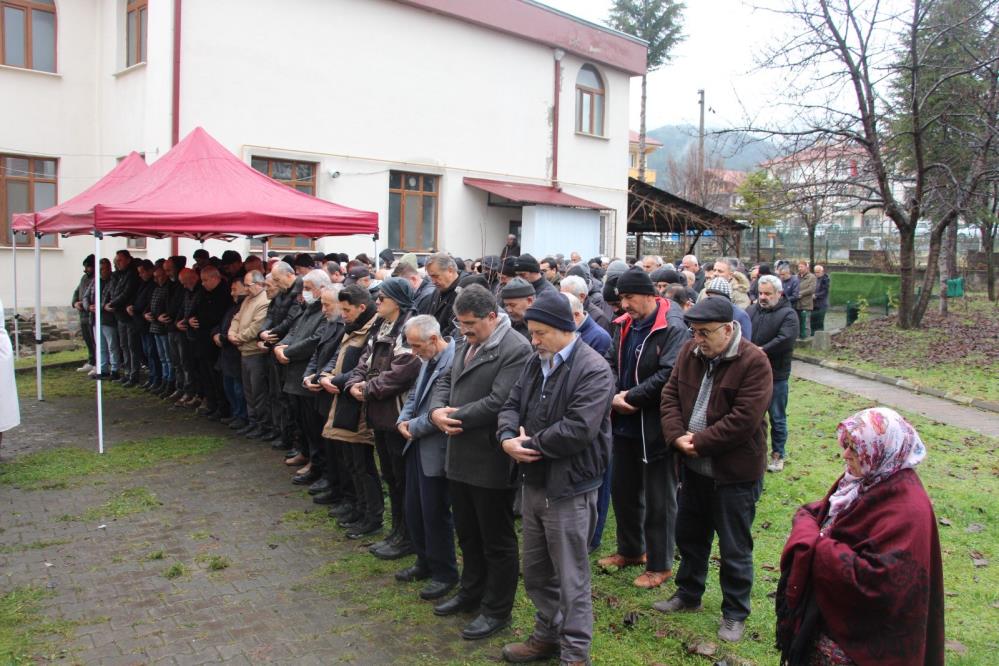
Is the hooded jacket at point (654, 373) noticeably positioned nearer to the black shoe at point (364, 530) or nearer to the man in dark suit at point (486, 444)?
the man in dark suit at point (486, 444)

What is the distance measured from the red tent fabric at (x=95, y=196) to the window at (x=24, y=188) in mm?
4865

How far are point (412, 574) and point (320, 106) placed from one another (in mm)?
12915

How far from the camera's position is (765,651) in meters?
4.19

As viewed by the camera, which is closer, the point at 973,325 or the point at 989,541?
the point at 989,541

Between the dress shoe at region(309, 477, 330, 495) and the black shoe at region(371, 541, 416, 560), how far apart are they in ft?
4.58

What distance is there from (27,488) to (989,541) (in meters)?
7.91

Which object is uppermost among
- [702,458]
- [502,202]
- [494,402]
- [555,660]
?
[502,202]

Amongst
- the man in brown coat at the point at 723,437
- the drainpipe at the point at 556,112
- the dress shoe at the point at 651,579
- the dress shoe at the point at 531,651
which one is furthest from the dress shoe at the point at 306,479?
the drainpipe at the point at 556,112

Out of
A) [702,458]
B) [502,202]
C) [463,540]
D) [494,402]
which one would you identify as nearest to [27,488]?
[463,540]

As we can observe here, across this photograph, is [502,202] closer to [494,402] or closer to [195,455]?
[195,455]

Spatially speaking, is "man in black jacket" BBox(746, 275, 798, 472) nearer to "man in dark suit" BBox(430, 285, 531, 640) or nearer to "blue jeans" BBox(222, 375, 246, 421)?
"man in dark suit" BBox(430, 285, 531, 640)

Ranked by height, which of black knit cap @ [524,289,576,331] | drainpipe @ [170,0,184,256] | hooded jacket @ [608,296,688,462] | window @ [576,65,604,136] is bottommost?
hooded jacket @ [608,296,688,462]

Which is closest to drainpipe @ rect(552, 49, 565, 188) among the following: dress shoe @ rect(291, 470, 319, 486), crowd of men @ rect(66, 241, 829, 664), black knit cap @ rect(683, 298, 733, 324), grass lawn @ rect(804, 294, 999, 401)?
grass lawn @ rect(804, 294, 999, 401)

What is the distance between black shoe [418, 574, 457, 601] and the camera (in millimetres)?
4809
